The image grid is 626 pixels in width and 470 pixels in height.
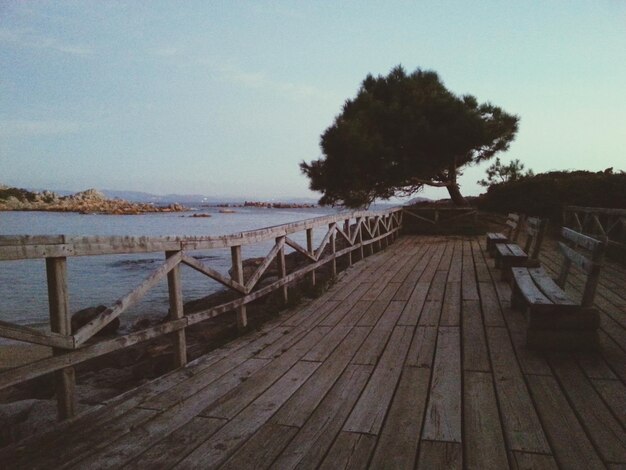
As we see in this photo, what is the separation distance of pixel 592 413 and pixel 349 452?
153cm

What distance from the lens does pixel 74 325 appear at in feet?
26.7

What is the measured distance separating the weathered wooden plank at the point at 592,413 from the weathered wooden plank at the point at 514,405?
256 mm

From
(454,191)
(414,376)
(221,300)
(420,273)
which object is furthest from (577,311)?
(454,191)

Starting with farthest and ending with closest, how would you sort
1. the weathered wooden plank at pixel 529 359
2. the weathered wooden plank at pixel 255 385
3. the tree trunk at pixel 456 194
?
the tree trunk at pixel 456 194
the weathered wooden plank at pixel 529 359
the weathered wooden plank at pixel 255 385

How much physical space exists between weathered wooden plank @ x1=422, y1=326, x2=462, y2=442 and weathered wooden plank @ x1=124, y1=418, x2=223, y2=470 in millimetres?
915

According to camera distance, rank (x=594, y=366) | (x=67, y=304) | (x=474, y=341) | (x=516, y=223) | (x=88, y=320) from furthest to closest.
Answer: (x=516, y=223), (x=88, y=320), (x=474, y=341), (x=594, y=366), (x=67, y=304)

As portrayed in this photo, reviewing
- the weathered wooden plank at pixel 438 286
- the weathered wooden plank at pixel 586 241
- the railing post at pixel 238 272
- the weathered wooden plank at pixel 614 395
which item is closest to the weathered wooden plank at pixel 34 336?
the railing post at pixel 238 272

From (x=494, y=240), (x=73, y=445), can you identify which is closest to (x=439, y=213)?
(x=494, y=240)

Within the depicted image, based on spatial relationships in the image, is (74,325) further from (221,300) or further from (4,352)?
(221,300)

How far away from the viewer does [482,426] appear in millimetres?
2430

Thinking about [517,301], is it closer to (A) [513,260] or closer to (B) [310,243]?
(A) [513,260]

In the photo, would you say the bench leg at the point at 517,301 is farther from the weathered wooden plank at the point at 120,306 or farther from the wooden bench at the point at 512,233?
the weathered wooden plank at the point at 120,306

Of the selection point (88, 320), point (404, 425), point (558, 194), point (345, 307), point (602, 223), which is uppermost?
point (558, 194)

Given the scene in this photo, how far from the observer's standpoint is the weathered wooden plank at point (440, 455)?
205 cm
